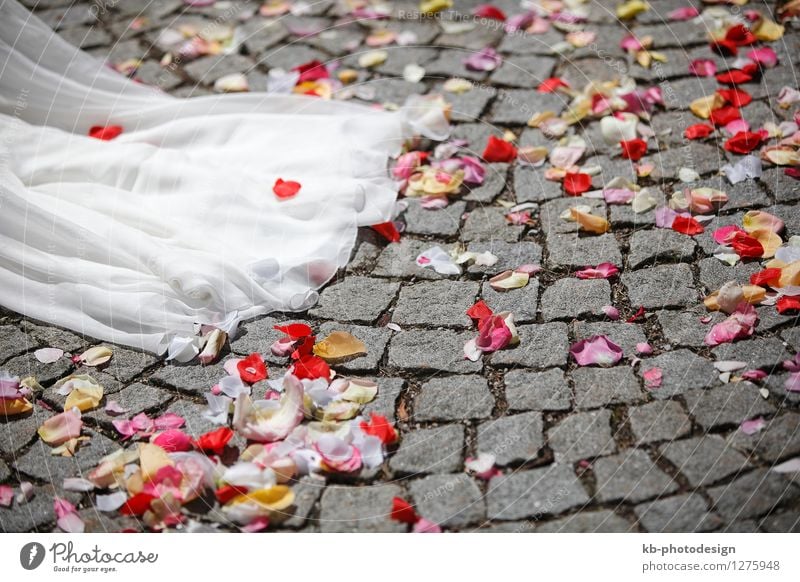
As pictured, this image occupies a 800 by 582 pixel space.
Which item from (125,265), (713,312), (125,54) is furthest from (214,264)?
(125,54)

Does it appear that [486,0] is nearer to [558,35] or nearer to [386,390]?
[558,35]

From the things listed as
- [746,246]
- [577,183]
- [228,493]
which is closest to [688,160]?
[577,183]

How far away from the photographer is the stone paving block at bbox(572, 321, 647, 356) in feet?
8.09

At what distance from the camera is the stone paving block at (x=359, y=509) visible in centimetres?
209

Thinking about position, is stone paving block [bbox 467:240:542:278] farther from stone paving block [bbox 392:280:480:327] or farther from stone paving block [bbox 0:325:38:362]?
stone paving block [bbox 0:325:38:362]

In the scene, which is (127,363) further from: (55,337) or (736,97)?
(736,97)

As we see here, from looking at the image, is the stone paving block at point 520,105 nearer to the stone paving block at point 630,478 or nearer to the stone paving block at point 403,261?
the stone paving block at point 403,261

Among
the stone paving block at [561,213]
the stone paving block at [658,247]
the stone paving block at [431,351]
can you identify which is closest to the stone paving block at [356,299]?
the stone paving block at [431,351]

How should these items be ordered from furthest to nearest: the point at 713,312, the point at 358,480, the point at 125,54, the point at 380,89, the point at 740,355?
the point at 125,54 → the point at 380,89 → the point at 713,312 → the point at 740,355 → the point at 358,480

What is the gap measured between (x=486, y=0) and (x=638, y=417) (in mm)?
2616

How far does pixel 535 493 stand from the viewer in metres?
2.12

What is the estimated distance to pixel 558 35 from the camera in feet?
12.5

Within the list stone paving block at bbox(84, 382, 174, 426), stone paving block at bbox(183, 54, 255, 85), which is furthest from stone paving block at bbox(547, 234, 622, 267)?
stone paving block at bbox(183, 54, 255, 85)

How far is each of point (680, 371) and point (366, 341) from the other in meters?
0.95
